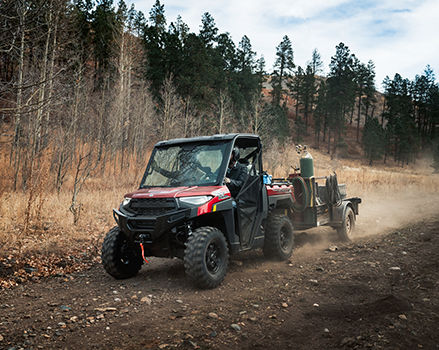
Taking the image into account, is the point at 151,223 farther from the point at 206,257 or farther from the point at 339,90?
the point at 339,90

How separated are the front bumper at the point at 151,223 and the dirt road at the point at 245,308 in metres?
0.89

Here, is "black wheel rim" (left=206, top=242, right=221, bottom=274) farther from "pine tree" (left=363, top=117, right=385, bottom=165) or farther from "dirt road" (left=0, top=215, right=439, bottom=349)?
"pine tree" (left=363, top=117, right=385, bottom=165)

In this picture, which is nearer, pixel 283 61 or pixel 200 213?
pixel 200 213

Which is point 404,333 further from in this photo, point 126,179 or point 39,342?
point 126,179

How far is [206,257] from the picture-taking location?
5418mm

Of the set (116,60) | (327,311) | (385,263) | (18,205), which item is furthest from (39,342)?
(116,60)

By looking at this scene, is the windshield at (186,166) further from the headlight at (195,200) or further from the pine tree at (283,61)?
the pine tree at (283,61)

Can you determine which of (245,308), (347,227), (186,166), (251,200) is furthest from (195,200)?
(347,227)

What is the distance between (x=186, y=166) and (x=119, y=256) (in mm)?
1922

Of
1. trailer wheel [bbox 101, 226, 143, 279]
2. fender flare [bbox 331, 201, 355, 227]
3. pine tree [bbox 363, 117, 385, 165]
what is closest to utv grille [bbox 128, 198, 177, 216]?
trailer wheel [bbox 101, 226, 143, 279]

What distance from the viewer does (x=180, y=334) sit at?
12.8 feet

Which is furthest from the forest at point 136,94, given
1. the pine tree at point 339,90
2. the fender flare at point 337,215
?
the fender flare at point 337,215

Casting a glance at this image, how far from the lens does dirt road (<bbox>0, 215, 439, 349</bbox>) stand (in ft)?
12.4

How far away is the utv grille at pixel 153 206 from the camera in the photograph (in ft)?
17.7
